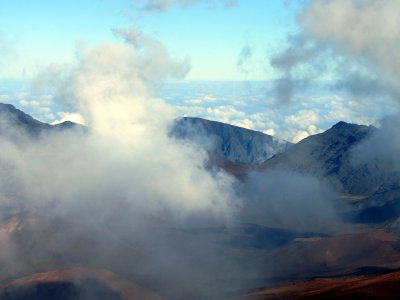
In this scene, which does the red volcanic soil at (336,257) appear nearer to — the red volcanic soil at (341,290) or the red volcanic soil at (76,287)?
the red volcanic soil at (341,290)

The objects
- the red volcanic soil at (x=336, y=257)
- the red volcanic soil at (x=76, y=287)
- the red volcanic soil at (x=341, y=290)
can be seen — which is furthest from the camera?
the red volcanic soil at (x=336, y=257)

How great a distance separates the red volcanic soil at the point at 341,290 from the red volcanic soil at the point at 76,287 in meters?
29.3

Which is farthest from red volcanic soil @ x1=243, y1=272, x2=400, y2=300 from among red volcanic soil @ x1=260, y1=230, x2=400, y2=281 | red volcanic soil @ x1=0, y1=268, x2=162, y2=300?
red volcanic soil @ x1=260, y1=230, x2=400, y2=281

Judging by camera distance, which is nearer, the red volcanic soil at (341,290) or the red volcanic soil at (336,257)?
the red volcanic soil at (341,290)

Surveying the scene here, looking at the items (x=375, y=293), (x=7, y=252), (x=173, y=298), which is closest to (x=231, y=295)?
(x=173, y=298)

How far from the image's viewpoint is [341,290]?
112 metres

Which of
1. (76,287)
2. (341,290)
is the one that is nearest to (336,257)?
(341,290)

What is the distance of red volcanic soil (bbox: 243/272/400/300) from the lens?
349ft

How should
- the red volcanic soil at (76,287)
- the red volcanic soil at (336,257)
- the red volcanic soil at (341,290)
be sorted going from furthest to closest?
the red volcanic soil at (336,257) < the red volcanic soil at (76,287) < the red volcanic soil at (341,290)

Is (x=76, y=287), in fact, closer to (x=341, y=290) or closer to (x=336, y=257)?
(x=341, y=290)

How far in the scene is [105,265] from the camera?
573 feet

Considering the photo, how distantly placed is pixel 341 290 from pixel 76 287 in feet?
213

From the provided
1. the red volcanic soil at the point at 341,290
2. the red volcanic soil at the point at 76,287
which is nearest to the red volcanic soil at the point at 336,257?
the red volcanic soil at the point at 341,290

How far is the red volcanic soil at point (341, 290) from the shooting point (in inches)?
4186
